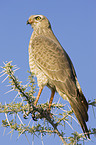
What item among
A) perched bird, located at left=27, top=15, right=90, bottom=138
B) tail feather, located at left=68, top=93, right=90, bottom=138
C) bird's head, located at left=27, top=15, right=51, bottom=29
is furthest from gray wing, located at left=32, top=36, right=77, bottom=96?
bird's head, located at left=27, top=15, right=51, bottom=29

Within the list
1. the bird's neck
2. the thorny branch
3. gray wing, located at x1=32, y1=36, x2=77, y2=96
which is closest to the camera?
the thorny branch

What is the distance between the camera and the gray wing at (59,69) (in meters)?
4.26

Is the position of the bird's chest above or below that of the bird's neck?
below

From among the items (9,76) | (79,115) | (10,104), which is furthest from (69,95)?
(9,76)

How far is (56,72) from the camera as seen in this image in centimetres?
511

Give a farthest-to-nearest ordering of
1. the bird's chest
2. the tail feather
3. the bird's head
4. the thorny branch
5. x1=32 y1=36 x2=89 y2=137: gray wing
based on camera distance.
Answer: the bird's head < the bird's chest < x1=32 y1=36 x2=89 y2=137: gray wing < the tail feather < the thorny branch

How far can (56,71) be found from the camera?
5.12 m

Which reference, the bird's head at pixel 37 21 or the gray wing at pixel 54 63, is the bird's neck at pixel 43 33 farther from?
the gray wing at pixel 54 63

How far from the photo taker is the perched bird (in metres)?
4.31

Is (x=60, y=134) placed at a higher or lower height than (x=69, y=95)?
lower

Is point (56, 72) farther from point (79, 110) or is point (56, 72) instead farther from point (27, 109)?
point (27, 109)

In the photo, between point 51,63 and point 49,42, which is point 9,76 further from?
point 49,42

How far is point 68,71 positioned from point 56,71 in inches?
10.8

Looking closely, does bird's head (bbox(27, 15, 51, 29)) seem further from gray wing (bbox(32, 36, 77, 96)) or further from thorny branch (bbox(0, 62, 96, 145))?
thorny branch (bbox(0, 62, 96, 145))
